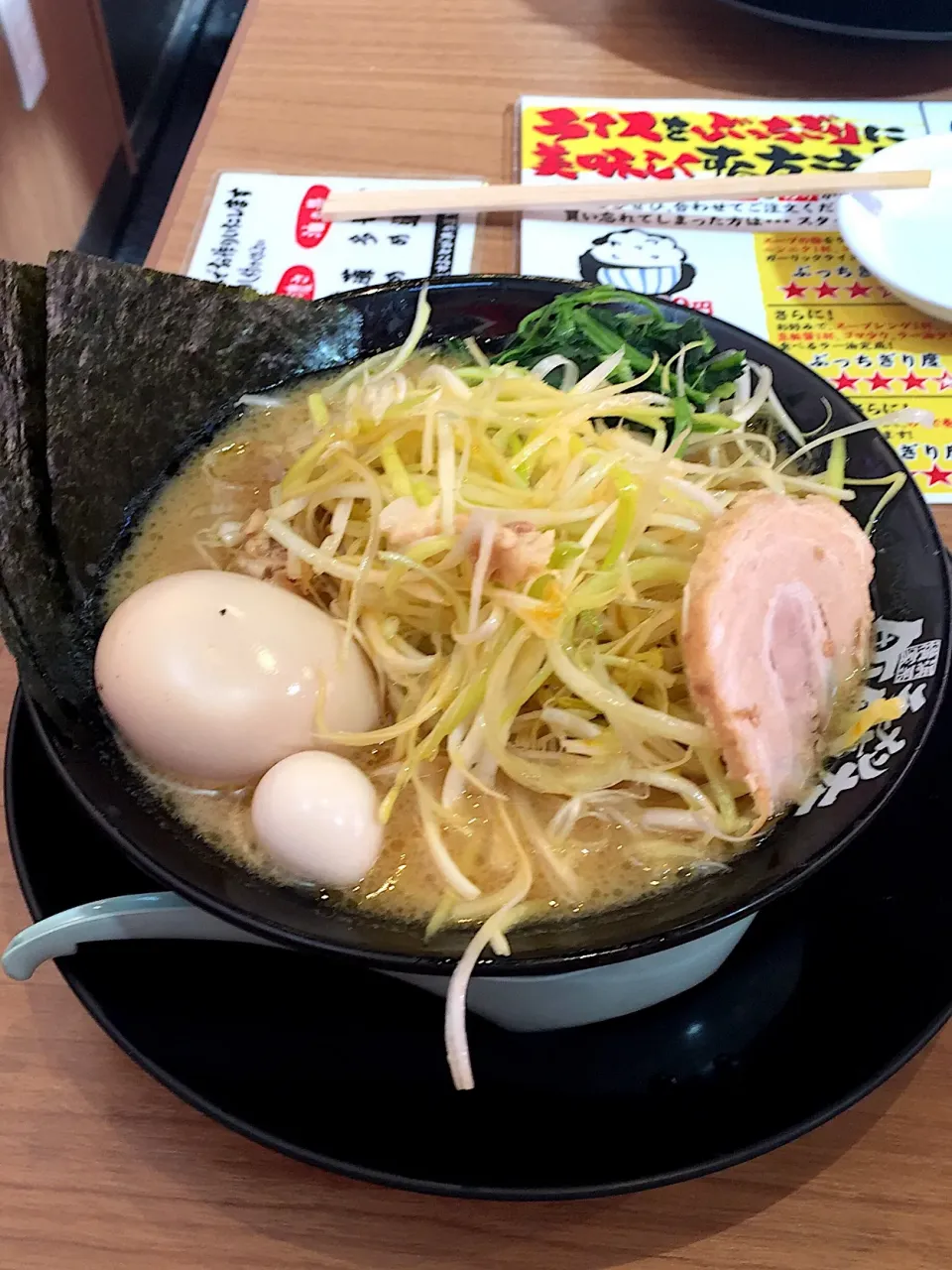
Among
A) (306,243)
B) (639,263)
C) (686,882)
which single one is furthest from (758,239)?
(686,882)

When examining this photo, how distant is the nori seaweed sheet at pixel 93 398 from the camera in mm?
732

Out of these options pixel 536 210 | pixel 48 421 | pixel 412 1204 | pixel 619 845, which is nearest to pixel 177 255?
pixel 536 210

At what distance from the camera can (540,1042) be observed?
727 millimetres

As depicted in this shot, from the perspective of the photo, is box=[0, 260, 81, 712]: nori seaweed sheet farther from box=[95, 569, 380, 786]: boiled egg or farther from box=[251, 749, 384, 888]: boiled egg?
box=[251, 749, 384, 888]: boiled egg

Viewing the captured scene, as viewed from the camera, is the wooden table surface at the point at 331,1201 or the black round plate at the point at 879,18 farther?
the black round plate at the point at 879,18

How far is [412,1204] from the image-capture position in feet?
2.22

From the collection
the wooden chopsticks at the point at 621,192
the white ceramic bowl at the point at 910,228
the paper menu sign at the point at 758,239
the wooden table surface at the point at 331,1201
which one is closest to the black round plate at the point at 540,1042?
the wooden table surface at the point at 331,1201

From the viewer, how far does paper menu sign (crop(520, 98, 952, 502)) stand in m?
1.18

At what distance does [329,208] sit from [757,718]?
101 cm

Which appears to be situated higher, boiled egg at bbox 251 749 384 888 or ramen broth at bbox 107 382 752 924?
boiled egg at bbox 251 749 384 888

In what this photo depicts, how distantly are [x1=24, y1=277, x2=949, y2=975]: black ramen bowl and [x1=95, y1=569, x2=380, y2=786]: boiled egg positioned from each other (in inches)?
1.7

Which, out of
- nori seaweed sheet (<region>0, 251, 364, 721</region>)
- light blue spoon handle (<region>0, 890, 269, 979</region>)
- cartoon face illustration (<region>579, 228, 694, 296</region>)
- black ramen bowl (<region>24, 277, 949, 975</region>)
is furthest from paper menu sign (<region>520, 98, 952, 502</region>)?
light blue spoon handle (<region>0, 890, 269, 979</region>)

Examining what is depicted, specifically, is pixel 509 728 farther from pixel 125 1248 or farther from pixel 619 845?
pixel 125 1248

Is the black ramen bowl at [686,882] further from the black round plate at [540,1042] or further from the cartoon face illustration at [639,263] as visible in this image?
the cartoon face illustration at [639,263]
